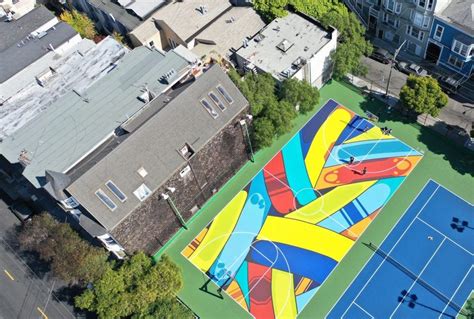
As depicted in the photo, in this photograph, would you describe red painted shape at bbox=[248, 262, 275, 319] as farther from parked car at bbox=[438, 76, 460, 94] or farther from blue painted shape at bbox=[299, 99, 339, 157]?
parked car at bbox=[438, 76, 460, 94]

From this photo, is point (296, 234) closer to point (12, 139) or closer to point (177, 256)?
point (177, 256)

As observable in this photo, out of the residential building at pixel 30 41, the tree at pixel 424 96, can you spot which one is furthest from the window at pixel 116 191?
the tree at pixel 424 96

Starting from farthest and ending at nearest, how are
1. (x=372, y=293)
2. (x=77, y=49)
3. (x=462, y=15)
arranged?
(x=77, y=49)
(x=462, y=15)
(x=372, y=293)

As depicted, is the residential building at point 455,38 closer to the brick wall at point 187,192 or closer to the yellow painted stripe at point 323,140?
the yellow painted stripe at point 323,140

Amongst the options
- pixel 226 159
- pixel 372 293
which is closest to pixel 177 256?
pixel 226 159

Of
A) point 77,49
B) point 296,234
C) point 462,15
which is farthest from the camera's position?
point 77,49

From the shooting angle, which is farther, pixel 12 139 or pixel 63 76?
pixel 63 76

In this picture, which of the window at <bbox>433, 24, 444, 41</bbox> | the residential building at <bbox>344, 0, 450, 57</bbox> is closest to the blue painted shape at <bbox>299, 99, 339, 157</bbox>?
the residential building at <bbox>344, 0, 450, 57</bbox>
